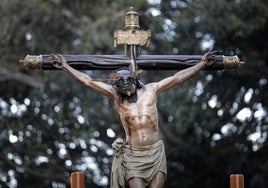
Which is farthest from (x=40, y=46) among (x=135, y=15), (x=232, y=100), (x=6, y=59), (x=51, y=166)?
(x=135, y=15)

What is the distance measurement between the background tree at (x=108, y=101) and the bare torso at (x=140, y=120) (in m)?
8.99

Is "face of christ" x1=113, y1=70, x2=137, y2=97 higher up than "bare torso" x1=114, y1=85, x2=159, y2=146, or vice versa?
"face of christ" x1=113, y1=70, x2=137, y2=97

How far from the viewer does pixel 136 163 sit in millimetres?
9406

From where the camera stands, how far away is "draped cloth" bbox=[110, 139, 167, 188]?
30.8 ft

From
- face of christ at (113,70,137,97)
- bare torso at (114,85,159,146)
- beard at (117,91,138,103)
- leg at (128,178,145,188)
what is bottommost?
leg at (128,178,145,188)

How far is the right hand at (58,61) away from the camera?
9.81 m

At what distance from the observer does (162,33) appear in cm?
1917

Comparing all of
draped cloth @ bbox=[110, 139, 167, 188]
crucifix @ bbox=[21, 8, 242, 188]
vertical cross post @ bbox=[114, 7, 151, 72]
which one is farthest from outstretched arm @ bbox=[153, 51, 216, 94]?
draped cloth @ bbox=[110, 139, 167, 188]

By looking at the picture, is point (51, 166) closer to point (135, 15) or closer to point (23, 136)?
point (23, 136)

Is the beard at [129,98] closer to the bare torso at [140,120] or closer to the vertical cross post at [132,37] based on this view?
the bare torso at [140,120]

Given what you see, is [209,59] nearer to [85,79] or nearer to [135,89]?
[135,89]

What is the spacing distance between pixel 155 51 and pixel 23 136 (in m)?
2.56

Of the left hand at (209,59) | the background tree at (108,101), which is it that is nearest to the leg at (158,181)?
the left hand at (209,59)

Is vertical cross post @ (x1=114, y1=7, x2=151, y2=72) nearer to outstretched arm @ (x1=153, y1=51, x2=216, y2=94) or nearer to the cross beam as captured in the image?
the cross beam
